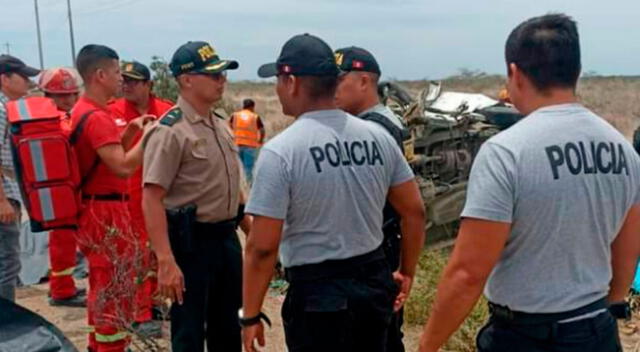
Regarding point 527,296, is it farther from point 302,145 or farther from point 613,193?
point 302,145

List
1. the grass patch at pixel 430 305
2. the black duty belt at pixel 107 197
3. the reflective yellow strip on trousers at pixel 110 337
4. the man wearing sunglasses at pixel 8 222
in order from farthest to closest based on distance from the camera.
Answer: the grass patch at pixel 430 305 → the man wearing sunglasses at pixel 8 222 → the black duty belt at pixel 107 197 → the reflective yellow strip on trousers at pixel 110 337

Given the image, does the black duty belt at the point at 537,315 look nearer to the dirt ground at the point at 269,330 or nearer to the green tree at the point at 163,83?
the dirt ground at the point at 269,330

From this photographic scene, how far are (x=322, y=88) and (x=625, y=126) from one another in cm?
2775

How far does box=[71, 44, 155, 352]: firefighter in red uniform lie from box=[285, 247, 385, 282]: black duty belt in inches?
62.4

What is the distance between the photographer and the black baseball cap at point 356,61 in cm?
377

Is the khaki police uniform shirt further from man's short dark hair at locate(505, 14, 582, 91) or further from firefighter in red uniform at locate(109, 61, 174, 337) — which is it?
man's short dark hair at locate(505, 14, 582, 91)

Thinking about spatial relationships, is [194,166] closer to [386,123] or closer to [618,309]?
[386,123]

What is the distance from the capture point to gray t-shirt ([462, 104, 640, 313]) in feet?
6.73

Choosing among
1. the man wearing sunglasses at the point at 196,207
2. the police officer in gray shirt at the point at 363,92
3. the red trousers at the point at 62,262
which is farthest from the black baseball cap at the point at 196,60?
the red trousers at the point at 62,262

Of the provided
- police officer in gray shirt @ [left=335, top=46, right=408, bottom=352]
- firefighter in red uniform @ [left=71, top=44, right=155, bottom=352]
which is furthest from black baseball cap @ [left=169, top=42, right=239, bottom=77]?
police officer in gray shirt @ [left=335, top=46, right=408, bottom=352]

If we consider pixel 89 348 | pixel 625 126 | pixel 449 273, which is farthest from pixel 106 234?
pixel 625 126

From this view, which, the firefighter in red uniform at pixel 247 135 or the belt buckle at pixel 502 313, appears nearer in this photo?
the belt buckle at pixel 502 313

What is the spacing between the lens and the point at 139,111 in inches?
220

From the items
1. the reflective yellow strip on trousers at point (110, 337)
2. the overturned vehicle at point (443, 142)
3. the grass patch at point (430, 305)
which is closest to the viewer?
the reflective yellow strip on trousers at point (110, 337)
